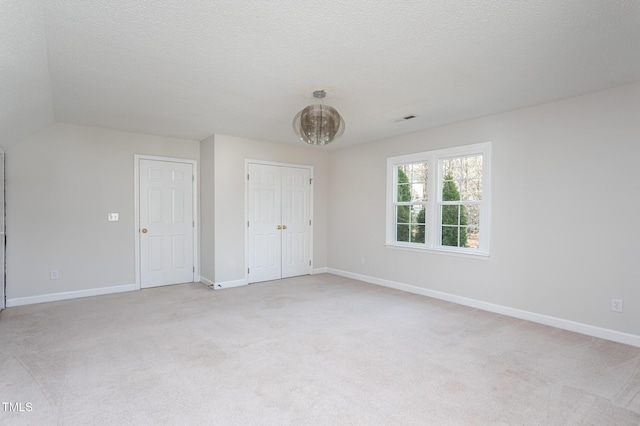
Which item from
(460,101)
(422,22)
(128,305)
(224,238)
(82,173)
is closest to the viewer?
(422,22)

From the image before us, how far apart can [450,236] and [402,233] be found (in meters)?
0.84

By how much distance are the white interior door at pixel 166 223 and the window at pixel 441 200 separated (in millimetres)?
3373

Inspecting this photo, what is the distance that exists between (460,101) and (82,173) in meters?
5.07

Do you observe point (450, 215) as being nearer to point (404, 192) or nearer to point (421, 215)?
point (421, 215)

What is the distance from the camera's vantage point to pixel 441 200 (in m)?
4.78

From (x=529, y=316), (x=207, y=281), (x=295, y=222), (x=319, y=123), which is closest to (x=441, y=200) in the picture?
(x=529, y=316)

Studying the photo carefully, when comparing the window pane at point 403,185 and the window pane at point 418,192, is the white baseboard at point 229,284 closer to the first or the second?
the window pane at point 403,185

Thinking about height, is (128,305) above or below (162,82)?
below

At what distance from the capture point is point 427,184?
491cm

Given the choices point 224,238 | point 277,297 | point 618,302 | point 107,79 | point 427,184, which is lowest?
point 277,297

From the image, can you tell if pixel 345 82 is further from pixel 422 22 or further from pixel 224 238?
pixel 224 238

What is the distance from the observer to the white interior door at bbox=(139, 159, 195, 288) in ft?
17.2

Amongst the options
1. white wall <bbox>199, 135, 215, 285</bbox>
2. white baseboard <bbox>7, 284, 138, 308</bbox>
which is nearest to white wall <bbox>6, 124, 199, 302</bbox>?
white baseboard <bbox>7, 284, 138, 308</bbox>

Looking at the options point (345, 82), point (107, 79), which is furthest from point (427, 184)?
point (107, 79)
